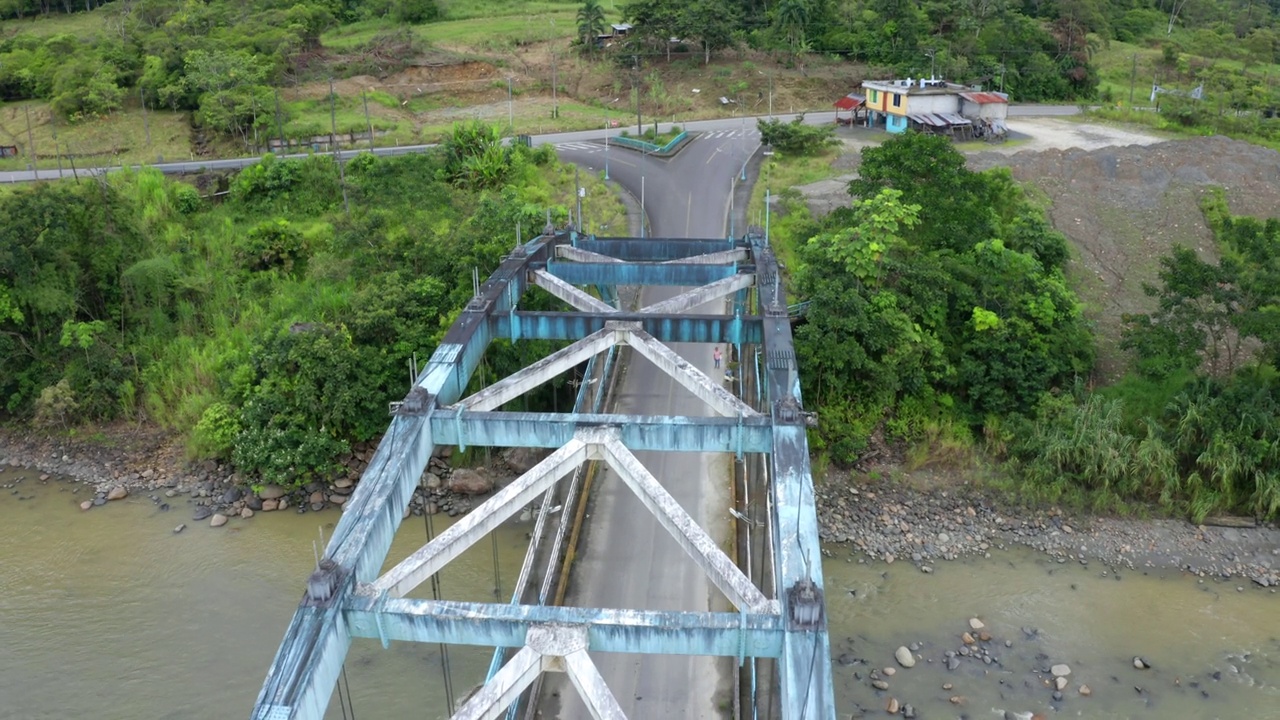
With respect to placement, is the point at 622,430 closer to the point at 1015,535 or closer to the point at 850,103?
the point at 1015,535

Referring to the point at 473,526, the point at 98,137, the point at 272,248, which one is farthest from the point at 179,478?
the point at 98,137

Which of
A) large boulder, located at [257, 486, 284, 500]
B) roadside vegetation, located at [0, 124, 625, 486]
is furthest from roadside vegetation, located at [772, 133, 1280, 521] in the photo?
large boulder, located at [257, 486, 284, 500]

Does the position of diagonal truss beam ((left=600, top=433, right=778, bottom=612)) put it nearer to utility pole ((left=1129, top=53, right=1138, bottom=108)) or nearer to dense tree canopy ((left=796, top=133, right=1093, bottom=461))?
dense tree canopy ((left=796, top=133, right=1093, bottom=461))

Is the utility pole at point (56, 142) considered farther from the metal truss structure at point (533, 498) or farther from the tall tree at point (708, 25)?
the tall tree at point (708, 25)

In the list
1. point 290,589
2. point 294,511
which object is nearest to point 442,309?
point 294,511

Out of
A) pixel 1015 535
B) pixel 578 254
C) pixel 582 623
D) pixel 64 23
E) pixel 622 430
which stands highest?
pixel 64 23

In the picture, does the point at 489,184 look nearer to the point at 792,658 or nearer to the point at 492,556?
the point at 492,556

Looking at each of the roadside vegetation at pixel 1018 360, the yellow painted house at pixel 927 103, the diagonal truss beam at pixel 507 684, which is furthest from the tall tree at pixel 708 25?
the diagonal truss beam at pixel 507 684
